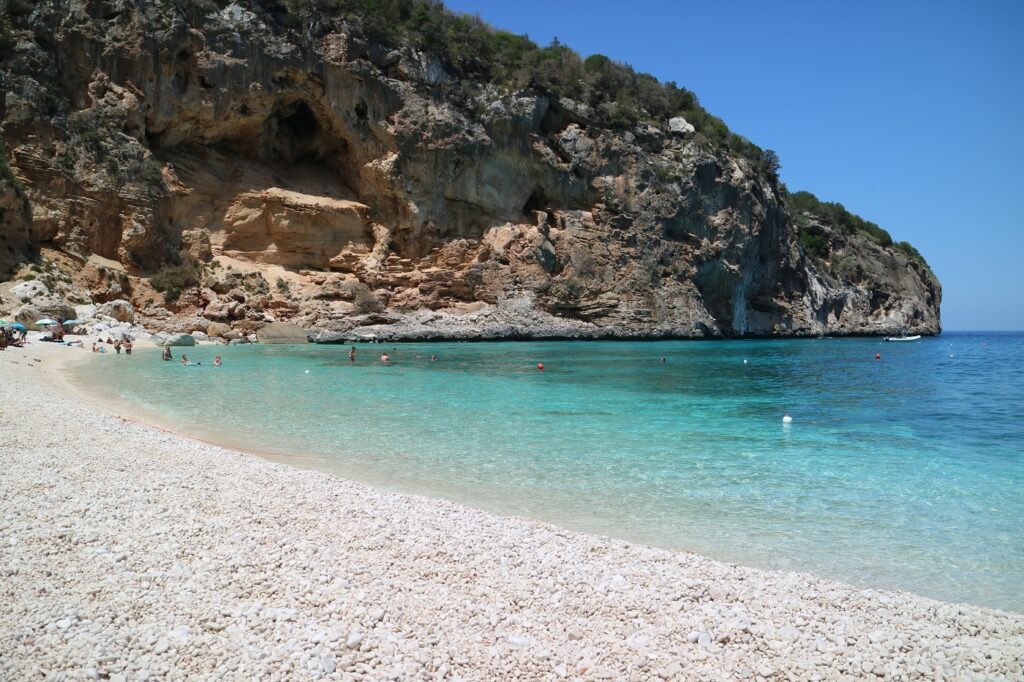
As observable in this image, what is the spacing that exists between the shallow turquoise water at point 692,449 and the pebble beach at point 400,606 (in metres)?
1.01

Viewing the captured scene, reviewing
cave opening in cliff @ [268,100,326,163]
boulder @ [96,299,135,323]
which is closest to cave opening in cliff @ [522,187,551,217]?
cave opening in cliff @ [268,100,326,163]

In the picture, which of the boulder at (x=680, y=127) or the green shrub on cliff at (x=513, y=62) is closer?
the green shrub on cliff at (x=513, y=62)

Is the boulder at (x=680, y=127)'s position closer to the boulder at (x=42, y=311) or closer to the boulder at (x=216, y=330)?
the boulder at (x=216, y=330)

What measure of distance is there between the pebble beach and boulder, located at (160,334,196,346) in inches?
953

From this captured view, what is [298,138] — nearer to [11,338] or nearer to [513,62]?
[513,62]

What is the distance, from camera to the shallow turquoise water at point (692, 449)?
5.22 m

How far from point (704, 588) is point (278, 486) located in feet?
12.9

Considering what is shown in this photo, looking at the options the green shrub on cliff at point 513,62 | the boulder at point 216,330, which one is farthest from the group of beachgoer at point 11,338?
the green shrub on cliff at point 513,62

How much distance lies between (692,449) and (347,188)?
35.3m

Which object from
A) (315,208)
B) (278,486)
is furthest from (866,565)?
(315,208)

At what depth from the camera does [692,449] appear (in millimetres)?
8992

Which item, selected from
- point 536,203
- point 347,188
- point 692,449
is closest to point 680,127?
point 536,203

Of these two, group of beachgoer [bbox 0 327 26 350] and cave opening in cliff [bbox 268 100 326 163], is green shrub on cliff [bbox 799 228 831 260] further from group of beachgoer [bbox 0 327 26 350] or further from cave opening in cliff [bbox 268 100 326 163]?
group of beachgoer [bbox 0 327 26 350]

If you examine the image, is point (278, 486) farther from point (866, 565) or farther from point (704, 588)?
point (866, 565)
